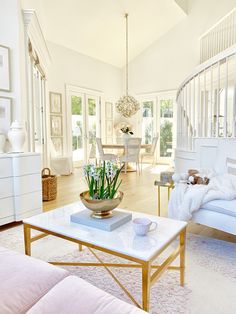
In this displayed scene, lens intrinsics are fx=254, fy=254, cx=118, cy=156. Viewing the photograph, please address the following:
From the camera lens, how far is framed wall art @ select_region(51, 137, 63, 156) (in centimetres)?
633

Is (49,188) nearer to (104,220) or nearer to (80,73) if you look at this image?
(104,220)

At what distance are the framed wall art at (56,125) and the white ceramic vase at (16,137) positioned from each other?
10.9ft

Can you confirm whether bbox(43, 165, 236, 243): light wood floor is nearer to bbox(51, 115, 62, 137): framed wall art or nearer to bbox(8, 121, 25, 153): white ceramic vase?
bbox(8, 121, 25, 153): white ceramic vase

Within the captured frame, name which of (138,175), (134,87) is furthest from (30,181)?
(134,87)

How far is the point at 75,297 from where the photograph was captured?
841mm

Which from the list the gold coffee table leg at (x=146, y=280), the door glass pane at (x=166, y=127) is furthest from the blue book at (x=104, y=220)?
the door glass pane at (x=166, y=127)

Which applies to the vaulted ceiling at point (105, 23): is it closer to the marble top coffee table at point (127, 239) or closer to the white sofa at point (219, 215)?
the marble top coffee table at point (127, 239)

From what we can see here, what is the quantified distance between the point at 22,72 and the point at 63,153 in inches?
136

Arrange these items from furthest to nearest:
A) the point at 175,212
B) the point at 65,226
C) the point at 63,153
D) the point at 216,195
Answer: the point at 63,153
the point at 175,212
the point at 216,195
the point at 65,226

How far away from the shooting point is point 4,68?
122 inches

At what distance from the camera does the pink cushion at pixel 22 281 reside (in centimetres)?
85

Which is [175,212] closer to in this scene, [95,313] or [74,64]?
[95,313]

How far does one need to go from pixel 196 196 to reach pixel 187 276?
0.63 m

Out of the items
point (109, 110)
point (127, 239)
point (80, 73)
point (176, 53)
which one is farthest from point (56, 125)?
point (127, 239)
